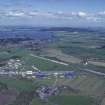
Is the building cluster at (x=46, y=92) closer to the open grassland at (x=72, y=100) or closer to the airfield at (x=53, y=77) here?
the airfield at (x=53, y=77)

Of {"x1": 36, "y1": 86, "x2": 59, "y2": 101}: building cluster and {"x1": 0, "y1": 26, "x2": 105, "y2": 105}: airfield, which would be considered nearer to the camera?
{"x1": 0, "y1": 26, "x2": 105, "y2": 105}: airfield

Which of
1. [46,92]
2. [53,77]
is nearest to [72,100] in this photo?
[46,92]

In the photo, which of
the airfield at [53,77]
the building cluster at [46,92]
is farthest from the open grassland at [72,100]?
the building cluster at [46,92]

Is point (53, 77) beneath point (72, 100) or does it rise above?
beneath

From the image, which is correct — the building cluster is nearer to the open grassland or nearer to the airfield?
the airfield

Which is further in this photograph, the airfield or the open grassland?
the airfield

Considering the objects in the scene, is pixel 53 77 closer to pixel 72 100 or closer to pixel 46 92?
pixel 46 92

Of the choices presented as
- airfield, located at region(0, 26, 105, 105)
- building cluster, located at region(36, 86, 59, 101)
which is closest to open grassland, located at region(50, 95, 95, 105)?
airfield, located at region(0, 26, 105, 105)

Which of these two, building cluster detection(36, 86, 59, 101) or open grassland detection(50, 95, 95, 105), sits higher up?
open grassland detection(50, 95, 95, 105)

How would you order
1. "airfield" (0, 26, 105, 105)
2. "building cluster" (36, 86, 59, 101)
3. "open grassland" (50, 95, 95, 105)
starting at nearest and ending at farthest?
"open grassland" (50, 95, 95, 105), "airfield" (0, 26, 105, 105), "building cluster" (36, 86, 59, 101)

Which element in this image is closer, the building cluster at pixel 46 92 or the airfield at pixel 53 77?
the airfield at pixel 53 77

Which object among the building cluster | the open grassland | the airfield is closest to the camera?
the open grassland
